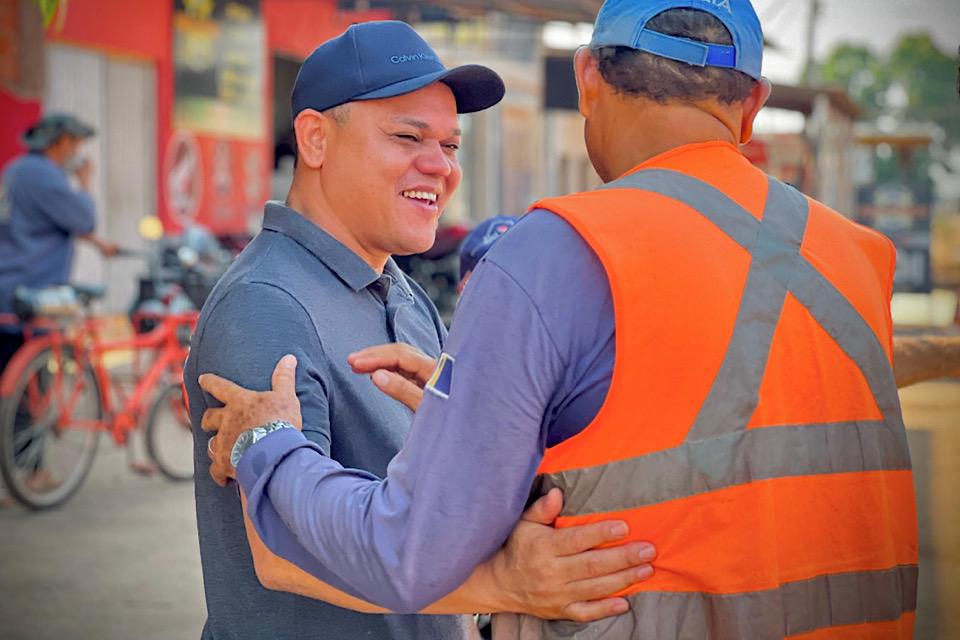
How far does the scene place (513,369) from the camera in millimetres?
1633

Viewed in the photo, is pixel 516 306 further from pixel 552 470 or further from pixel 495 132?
pixel 495 132

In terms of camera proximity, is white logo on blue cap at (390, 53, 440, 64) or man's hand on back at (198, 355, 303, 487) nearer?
man's hand on back at (198, 355, 303, 487)

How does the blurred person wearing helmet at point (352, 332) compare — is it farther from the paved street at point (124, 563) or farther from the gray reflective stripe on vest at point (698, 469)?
the paved street at point (124, 563)

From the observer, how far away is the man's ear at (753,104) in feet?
6.14

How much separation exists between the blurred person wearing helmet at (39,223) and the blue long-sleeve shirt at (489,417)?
6.57m

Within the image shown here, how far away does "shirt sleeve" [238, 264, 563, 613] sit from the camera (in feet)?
5.37

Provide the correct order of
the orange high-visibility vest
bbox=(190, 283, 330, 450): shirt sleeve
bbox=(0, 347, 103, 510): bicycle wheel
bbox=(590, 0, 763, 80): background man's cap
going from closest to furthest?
the orange high-visibility vest
bbox=(590, 0, 763, 80): background man's cap
bbox=(190, 283, 330, 450): shirt sleeve
bbox=(0, 347, 103, 510): bicycle wheel

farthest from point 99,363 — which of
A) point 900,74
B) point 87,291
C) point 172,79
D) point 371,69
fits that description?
point 900,74

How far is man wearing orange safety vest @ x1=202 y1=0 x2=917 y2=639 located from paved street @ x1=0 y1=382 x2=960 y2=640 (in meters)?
4.00

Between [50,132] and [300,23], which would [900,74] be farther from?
[50,132]

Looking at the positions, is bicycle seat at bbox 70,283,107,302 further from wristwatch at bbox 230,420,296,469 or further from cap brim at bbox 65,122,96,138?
wristwatch at bbox 230,420,296,469

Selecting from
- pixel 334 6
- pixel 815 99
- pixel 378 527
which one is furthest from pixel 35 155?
pixel 334 6

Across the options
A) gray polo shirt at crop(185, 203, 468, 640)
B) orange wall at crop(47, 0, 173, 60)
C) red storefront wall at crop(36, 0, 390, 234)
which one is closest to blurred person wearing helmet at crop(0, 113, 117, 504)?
red storefront wall at crop(36, 0, 390, 234)

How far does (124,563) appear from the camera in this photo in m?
6.31
